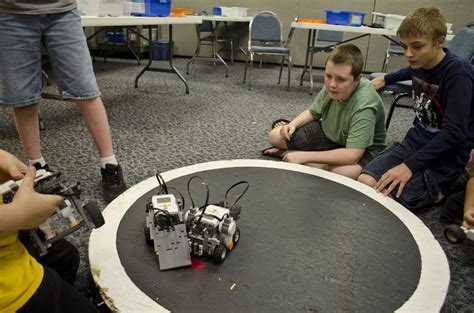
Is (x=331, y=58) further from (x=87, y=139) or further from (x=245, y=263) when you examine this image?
(x=87, y=139)

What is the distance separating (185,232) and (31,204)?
1.07 feet

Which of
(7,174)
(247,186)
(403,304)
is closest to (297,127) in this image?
(247,186)

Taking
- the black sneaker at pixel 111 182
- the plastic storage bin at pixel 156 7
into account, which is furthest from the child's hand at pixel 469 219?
the plastic storage bin at pixel 156 7

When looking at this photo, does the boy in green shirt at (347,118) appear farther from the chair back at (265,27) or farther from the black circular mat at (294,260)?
the chair back at (265,27)

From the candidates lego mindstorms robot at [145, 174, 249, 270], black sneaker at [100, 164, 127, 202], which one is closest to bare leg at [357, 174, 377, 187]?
lego mindstorms robot at [145, 174, 249, 270]

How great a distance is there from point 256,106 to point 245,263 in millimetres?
2356

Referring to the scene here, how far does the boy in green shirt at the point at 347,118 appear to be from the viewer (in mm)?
1499

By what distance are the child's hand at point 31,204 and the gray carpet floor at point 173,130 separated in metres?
0.41

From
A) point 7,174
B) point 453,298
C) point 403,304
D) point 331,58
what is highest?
point 331,58

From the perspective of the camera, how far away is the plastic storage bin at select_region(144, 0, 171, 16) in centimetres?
304

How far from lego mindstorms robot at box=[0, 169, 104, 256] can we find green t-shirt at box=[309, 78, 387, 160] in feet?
3.63

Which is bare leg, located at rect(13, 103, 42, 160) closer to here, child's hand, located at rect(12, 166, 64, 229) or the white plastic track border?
the white plastic track border

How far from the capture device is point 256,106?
3.11 m

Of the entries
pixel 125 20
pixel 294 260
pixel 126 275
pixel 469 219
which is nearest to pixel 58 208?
pixel 126 275
